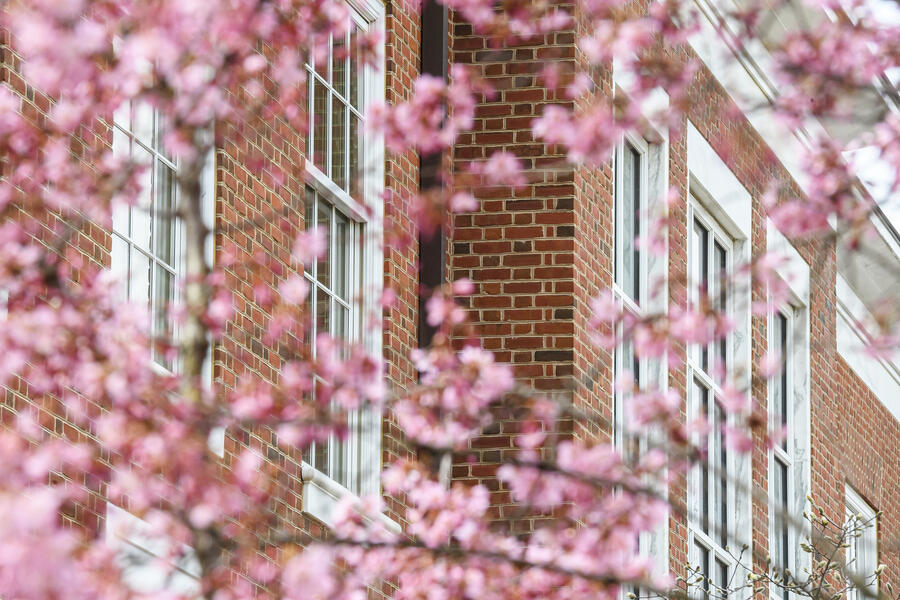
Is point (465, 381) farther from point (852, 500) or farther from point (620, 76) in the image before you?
point (852, 500)

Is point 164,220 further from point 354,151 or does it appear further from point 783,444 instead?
point 783,444

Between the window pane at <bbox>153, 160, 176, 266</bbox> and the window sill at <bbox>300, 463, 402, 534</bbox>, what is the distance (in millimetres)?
1897

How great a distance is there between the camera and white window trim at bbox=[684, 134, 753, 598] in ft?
54.3

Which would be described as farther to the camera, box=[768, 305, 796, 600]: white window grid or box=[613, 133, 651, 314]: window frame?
box=[768, 305, 796, 600]: white window grid

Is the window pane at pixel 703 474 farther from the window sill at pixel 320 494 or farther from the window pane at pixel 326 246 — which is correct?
the window sill at pixel 320 494

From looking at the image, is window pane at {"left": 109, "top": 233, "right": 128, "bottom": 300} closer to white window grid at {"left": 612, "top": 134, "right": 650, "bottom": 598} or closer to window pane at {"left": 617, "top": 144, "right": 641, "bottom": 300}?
white window grid at {"left": 612, "top": 134, "right": 650, "bottom": 598}

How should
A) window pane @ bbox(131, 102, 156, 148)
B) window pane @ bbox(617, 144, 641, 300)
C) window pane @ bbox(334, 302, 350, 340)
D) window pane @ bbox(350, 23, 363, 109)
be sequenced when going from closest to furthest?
window pane @ bbox(131, 102, 156, 148) < window pane @ bbox(334, 302, 350, 340) < window pane @ bbox(350, 23, 363, 109) < window pane @ bbox(617, 144, 641, 300)

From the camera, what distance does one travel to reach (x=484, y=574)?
721cm

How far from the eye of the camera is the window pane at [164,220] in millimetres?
10227

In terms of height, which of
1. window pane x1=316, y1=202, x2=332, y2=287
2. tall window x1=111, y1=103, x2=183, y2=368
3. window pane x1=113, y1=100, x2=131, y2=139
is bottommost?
tall window x1=111, y1=103, x2=183, y2=368

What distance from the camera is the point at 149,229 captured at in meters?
10.1

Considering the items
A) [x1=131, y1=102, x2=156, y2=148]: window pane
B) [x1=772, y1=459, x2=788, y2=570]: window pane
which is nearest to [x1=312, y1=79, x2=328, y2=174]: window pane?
[x1=131, y1=102, x2=156, y2=148]: window pane

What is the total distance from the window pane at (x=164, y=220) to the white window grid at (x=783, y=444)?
9393mm

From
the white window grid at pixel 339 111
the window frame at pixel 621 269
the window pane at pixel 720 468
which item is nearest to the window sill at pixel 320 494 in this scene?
the white window grid at pixel 339 111
